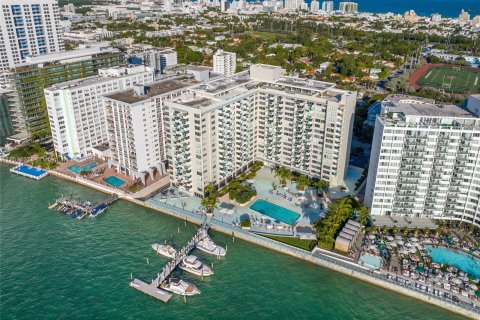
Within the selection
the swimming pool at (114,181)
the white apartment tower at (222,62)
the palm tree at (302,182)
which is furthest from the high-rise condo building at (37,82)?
the palm tree at (302,182)

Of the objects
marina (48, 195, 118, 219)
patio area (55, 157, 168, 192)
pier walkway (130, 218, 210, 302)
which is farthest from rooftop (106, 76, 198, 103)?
pier walkway (130, 218, 210, 302)

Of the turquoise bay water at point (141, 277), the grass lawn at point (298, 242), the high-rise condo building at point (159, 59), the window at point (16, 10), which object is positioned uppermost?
the window at point (16, 10)

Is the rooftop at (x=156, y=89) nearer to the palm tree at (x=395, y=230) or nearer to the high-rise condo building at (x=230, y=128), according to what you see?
the high-rise condo building at (x=230, y=128)

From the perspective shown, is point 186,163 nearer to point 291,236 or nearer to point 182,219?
point 182,219

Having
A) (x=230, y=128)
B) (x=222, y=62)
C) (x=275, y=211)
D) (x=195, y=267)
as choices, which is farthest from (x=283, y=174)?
(x=222, y=62)

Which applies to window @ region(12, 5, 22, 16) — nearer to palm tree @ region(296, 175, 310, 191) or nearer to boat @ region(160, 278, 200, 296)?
palm tree @ region(296, 175, 310, 191)
